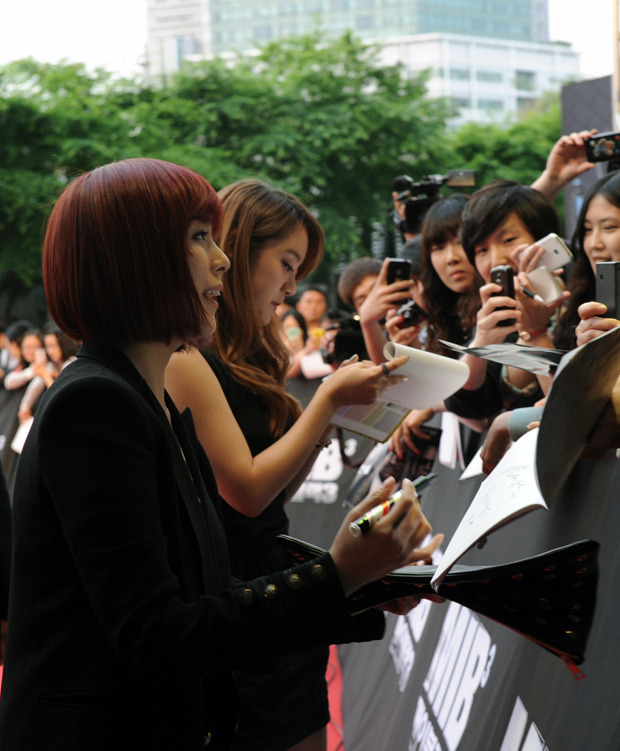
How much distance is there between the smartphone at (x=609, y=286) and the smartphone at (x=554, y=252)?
1.15 metres

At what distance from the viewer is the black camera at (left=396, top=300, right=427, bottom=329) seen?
3.61 m

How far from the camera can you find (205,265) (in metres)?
1.58

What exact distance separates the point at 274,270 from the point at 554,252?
0.95 meters

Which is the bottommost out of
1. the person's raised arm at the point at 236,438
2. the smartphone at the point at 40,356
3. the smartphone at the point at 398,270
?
the smartphone at the point at 40,356

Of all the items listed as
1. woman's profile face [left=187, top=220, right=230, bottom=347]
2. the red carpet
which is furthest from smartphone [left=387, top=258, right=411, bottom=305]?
woman's profile face [left=187, top=220, right=230, bottom=347]

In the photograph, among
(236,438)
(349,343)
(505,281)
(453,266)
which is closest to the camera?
(236,438)

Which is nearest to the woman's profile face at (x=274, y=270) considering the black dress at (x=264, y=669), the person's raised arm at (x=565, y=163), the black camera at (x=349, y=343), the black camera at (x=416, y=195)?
the black dress at (x=264, y=669)

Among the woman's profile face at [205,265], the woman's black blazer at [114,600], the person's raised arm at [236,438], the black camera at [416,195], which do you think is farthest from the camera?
the black camera at [416,195]

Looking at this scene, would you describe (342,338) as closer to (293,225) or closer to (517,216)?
(517,216)

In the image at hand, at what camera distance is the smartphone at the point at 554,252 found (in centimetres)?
293

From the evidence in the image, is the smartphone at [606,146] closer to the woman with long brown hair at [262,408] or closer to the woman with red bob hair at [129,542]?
the woman with long brown hair at [262,408]

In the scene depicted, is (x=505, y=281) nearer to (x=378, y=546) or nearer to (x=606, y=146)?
(x=606, y=146)

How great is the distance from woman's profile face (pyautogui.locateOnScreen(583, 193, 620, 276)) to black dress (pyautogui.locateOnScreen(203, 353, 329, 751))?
1.20 m

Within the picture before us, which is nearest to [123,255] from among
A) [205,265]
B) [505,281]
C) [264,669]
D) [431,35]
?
[205,265]
